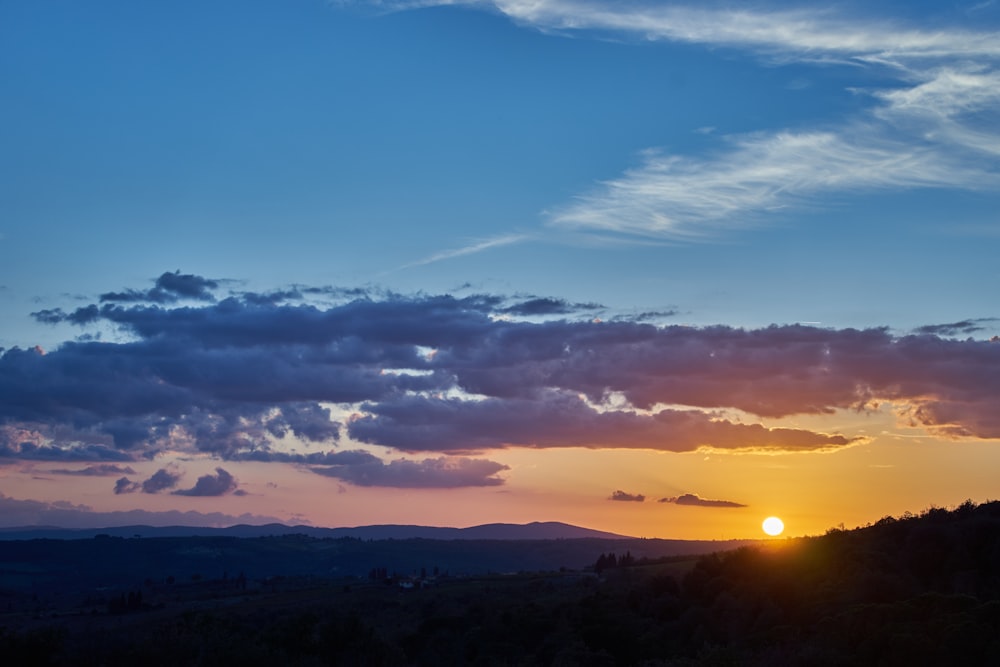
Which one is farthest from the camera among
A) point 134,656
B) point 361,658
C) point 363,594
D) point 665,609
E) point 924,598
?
point 363,594

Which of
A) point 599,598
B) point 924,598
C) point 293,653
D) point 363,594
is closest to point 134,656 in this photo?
point 293,653

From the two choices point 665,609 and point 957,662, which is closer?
point 957,662

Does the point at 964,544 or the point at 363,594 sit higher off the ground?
the point at 964,544

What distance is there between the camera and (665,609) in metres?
57.9

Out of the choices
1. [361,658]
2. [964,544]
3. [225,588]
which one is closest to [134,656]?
[361,658]

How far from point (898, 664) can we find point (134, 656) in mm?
31719

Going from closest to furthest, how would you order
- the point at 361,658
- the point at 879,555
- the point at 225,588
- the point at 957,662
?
the point at 957,662 → the point at 361,658 → the point at 879,555 → the point at 225,588

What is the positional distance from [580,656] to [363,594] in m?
68.7

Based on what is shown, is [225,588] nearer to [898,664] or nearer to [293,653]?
[293,653]

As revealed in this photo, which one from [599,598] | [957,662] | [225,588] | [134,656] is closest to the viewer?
[957,662]

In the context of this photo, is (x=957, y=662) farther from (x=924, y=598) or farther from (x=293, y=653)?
(x=293, y=653)

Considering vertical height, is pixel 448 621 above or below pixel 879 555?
below

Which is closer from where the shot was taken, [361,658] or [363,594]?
[361,658]

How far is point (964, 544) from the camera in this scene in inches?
2030
